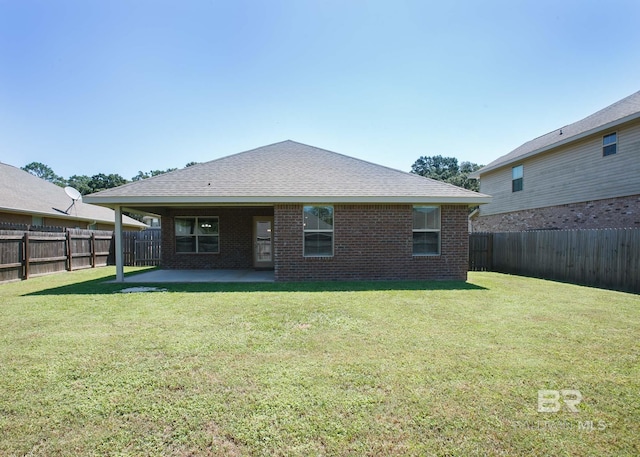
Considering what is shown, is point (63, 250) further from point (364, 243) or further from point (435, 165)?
point (435, 165)

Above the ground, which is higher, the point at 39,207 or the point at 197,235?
the point at 39,207

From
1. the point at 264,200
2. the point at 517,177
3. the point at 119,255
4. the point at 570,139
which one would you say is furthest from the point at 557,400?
the point at 517,177

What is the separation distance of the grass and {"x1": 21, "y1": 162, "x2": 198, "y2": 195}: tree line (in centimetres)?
4098

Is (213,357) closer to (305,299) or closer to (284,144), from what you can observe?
(305,299)

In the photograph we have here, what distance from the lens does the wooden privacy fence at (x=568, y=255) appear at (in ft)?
28.8

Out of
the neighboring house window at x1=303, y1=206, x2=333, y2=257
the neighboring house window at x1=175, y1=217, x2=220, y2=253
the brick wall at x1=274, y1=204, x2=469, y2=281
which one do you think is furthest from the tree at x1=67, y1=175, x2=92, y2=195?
the neighboring house window at x1=303, y1=206, x2=333, y2=257

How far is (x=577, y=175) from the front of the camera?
14.0m

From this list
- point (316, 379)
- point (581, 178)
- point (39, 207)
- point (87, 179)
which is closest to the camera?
point (316, 379)

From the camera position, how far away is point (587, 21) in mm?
10008

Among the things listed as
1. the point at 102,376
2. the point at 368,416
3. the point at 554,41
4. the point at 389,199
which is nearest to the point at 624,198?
the point at 554,41

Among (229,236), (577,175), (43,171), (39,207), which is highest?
(43,171)

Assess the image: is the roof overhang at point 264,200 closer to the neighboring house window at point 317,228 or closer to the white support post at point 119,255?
the neighboring house window at point 317,228

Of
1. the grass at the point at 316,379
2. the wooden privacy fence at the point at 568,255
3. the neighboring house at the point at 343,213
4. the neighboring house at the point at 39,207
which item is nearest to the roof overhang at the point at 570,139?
the wooden privacy fence at the point at 568,255

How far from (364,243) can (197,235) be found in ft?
24.2
